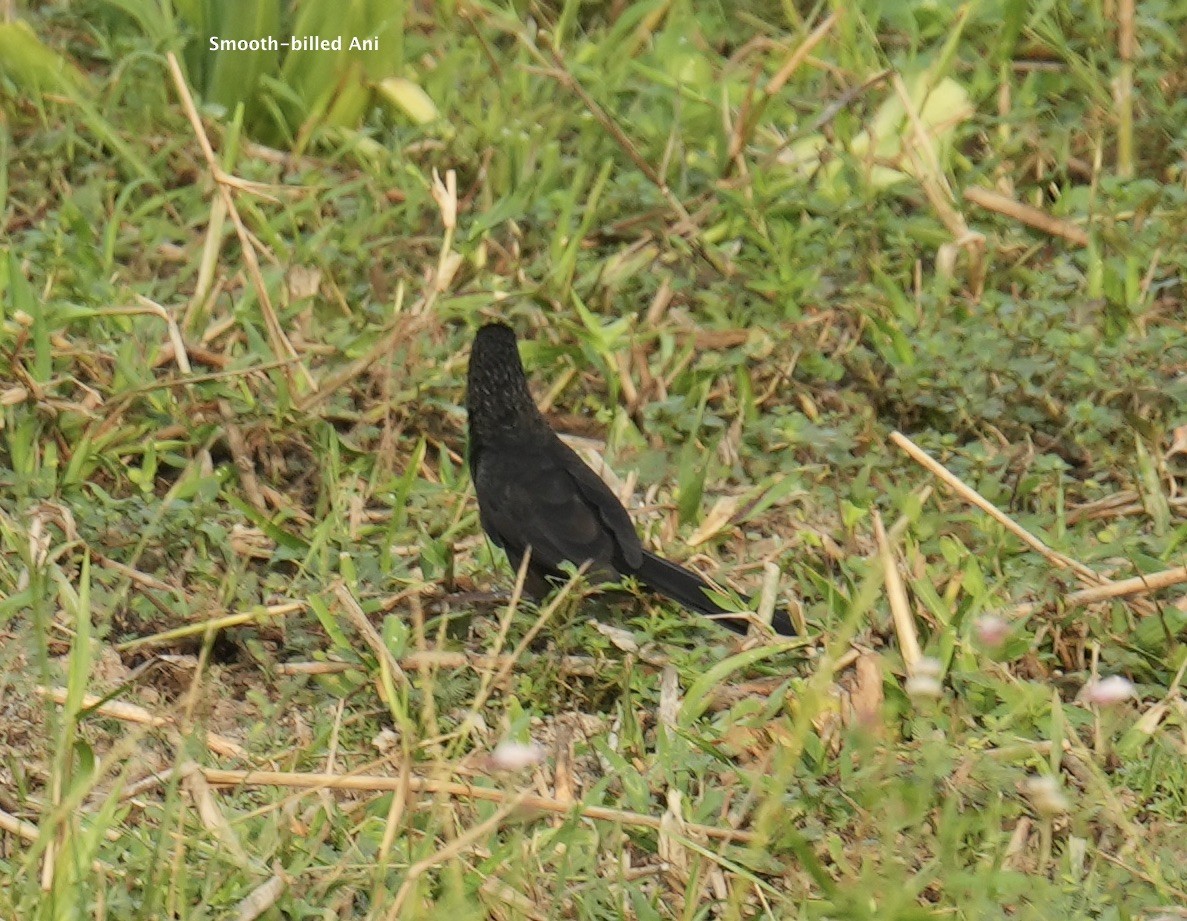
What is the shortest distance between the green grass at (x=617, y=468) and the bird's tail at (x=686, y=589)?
3.3 inches

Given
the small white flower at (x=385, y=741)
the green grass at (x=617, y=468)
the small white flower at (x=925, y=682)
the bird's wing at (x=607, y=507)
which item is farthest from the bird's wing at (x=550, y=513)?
the small white flower at (x=925, y=682)

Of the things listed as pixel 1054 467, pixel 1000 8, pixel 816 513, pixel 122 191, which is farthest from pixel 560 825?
pixel 1000 8

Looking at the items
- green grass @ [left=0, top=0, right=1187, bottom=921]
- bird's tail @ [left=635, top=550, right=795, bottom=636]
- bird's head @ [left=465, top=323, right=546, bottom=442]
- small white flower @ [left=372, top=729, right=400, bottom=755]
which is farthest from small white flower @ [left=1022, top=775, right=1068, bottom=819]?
bird's head @ [left=465, top=323, right=546, bottom=442]

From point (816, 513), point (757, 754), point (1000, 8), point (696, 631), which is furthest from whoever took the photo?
point (1000, 8)

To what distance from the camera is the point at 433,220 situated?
5824 mm

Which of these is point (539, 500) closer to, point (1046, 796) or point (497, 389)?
point (497, 389)

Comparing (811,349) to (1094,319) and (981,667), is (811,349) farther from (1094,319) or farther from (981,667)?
(981,667)

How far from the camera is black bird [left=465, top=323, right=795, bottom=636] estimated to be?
4.00 meters

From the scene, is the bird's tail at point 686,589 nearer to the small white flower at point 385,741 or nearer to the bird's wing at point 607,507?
the bird's wing at point 607,507

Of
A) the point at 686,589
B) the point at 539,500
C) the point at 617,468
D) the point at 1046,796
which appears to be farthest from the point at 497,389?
the point at 1046,796

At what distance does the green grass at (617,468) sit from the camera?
125 inches

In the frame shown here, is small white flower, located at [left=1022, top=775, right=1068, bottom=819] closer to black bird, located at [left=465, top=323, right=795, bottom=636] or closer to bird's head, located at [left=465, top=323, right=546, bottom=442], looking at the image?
black bird, located at [left=465, top=323, right=795, bottom=636]

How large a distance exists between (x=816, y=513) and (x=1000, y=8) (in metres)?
2.65

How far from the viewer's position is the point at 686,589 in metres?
3.97
